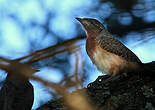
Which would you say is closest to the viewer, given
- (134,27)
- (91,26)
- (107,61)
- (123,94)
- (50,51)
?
(50,51)

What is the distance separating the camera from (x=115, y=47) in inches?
171

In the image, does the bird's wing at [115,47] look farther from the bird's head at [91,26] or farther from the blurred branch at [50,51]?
the blurred branch at [50,51]

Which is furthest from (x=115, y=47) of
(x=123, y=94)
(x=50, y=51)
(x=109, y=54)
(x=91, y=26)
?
(x=50, y=51)

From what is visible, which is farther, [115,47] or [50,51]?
[115,47]

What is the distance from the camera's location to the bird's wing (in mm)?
4145

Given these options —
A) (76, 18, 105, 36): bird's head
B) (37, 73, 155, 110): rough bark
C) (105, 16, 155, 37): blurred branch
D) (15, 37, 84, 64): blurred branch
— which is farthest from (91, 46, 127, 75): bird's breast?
(15, 37, 84, 64): blurred branch

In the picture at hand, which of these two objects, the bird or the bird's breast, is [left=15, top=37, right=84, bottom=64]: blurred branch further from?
the bird's breast

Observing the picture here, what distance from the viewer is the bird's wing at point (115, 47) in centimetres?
414

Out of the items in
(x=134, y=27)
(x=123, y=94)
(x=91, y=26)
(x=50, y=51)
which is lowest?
(x=123, y=94)

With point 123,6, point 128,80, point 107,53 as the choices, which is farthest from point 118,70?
point 123,6

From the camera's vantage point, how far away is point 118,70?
4.19 metres

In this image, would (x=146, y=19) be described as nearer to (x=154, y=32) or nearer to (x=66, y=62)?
(x=154, y=32)

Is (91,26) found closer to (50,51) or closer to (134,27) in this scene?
(134,27)

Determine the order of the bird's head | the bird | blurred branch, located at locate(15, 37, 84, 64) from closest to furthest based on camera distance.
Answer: blurred branch, located at locate(15, 37, 84, 64) < the bird < the bird's head
